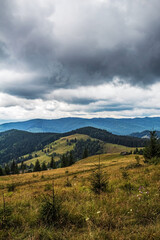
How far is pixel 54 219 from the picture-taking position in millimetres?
4488

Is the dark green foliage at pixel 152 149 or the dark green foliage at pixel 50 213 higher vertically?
the dark green foliage at pixel 50 213

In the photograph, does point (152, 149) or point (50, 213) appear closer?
point (50, 213)

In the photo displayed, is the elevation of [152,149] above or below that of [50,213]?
below

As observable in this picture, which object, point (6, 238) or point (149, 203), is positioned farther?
point (149, 203)

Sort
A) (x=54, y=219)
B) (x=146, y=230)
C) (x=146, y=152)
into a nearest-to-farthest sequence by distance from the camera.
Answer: (x=146, y=230) < (x=54, y=219) < (x=146, y=152)

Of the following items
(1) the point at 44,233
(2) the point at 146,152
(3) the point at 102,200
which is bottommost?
(2) the point at 146,152

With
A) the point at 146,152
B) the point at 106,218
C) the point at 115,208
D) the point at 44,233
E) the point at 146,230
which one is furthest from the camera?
the point at 146,152

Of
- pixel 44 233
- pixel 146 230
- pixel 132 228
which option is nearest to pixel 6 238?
pixel 44 233

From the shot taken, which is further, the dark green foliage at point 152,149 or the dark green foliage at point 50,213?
the dark green foliage at point 152,149

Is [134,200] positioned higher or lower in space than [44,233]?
lower

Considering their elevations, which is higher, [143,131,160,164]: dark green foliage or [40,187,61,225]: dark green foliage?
[40,187,61,225]: dark green foliage

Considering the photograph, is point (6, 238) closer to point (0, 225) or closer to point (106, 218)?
point (0, 225)

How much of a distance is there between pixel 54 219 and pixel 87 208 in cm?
131

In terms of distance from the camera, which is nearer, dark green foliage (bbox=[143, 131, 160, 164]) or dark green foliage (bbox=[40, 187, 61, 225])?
dark green foliage (bbox=[40, 187, 61, 225])
